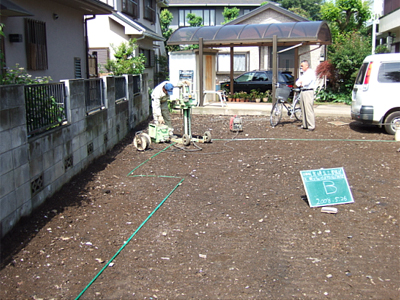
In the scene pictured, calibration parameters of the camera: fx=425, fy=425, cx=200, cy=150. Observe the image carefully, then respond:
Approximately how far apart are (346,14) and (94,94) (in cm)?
2222

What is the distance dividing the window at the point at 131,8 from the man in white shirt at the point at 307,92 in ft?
36.0

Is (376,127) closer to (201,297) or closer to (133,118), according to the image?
(133,118)

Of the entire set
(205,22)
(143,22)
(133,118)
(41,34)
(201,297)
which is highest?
(205,22)

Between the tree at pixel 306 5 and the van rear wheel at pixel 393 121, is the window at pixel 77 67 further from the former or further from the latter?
the tree at pixel 306 5

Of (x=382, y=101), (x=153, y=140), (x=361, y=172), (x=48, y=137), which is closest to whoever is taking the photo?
(x=48, y=137)

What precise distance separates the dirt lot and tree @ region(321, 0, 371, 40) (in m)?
20.0

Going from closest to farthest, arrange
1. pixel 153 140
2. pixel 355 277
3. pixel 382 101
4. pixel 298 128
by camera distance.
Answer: pixel 355 277, pixel 153 140, pixel 382 101, pixel 298 128

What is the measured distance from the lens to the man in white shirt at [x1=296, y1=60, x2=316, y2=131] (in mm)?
11438

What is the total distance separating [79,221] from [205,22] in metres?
40.6

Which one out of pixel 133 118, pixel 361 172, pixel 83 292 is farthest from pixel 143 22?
pixel 83 292

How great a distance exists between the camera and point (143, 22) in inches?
922

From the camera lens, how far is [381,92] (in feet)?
34.9

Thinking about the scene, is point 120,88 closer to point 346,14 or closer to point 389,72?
point 389,72

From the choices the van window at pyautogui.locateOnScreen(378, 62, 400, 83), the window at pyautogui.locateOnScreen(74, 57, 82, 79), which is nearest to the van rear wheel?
the van window at pyautogui.locateOnScreen(378, 62, 400, 83)
